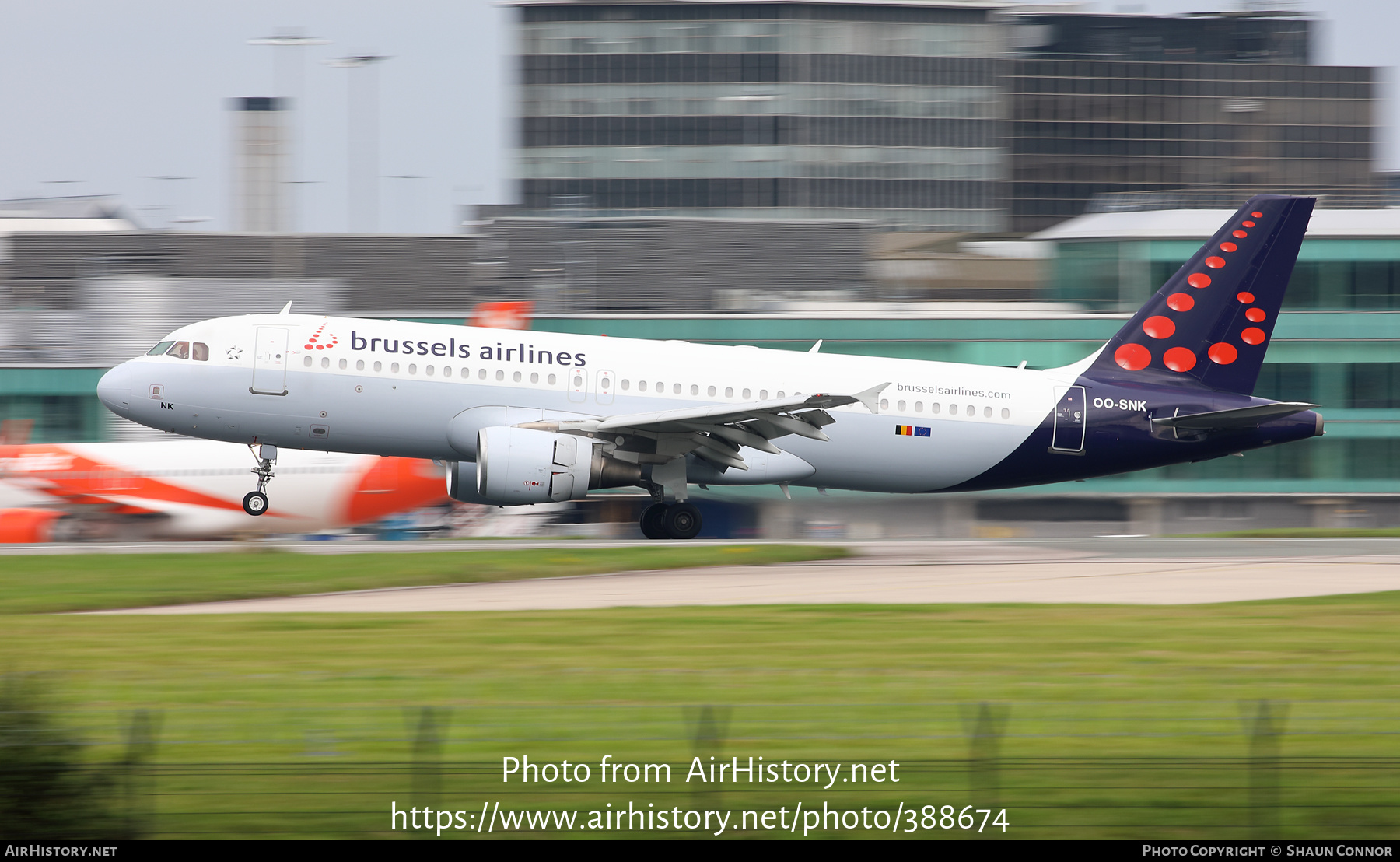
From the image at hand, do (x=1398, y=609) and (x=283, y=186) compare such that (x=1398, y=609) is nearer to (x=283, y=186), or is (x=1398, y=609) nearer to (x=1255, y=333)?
(x=1255, y=333)

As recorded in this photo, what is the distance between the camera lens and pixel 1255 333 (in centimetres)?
3011

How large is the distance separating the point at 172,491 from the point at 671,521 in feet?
54.2

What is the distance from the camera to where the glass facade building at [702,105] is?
109062 millimetres

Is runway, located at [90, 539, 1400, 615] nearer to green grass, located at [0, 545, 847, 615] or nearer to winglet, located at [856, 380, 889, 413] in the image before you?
green grass, located at [0, 545, 847, 615]

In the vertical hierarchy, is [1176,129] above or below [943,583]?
above

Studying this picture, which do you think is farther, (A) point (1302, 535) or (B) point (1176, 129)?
(B) point (1176, 129)

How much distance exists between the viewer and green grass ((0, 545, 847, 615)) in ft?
65.1

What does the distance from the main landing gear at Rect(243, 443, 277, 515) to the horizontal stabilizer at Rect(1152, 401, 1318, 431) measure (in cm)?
1778

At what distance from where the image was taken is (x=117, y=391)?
2652 centimetres

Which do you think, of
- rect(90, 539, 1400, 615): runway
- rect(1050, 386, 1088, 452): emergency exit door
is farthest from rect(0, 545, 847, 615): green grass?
rect(1050, 386, 1088, 452): emergency exit door

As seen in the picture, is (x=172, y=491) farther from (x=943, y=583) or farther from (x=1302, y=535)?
(x=1302, y=535)

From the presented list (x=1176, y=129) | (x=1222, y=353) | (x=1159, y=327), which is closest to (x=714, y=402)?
(x=1159, y=327)

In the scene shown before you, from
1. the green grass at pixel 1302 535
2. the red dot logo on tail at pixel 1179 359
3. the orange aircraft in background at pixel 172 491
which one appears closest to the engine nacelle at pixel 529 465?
the red dot logo on tail at pixel 1179 359
